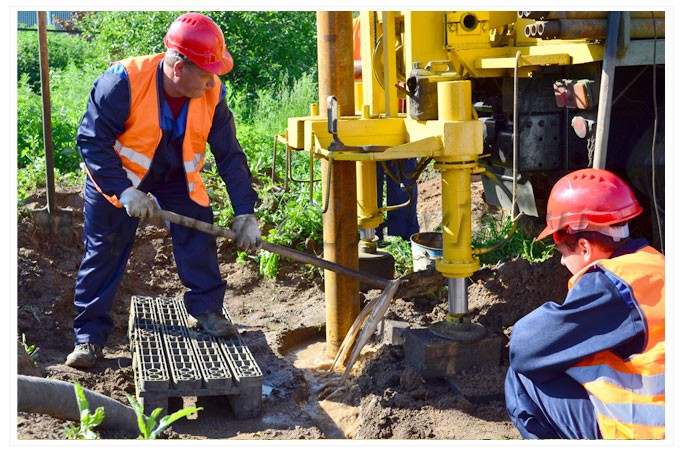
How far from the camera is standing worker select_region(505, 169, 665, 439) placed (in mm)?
2609

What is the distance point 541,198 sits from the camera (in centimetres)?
501

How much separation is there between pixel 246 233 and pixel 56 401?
5.11ft

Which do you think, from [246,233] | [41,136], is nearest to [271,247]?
[246,233]

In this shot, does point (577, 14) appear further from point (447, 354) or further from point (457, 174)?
point (447, 354)

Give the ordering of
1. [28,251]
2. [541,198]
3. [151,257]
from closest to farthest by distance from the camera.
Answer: [541,198], [28,251], [151,257]

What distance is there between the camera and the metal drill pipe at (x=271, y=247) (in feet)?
13.7

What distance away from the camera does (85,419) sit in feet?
9.69

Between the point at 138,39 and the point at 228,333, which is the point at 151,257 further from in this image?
the point at 138,39

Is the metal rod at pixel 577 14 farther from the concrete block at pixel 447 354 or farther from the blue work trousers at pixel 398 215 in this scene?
the blue work trousers at pixel 398 215

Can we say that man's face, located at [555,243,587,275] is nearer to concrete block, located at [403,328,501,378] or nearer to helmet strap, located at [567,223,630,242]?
helmet strap, located at [567,223,630,242]
